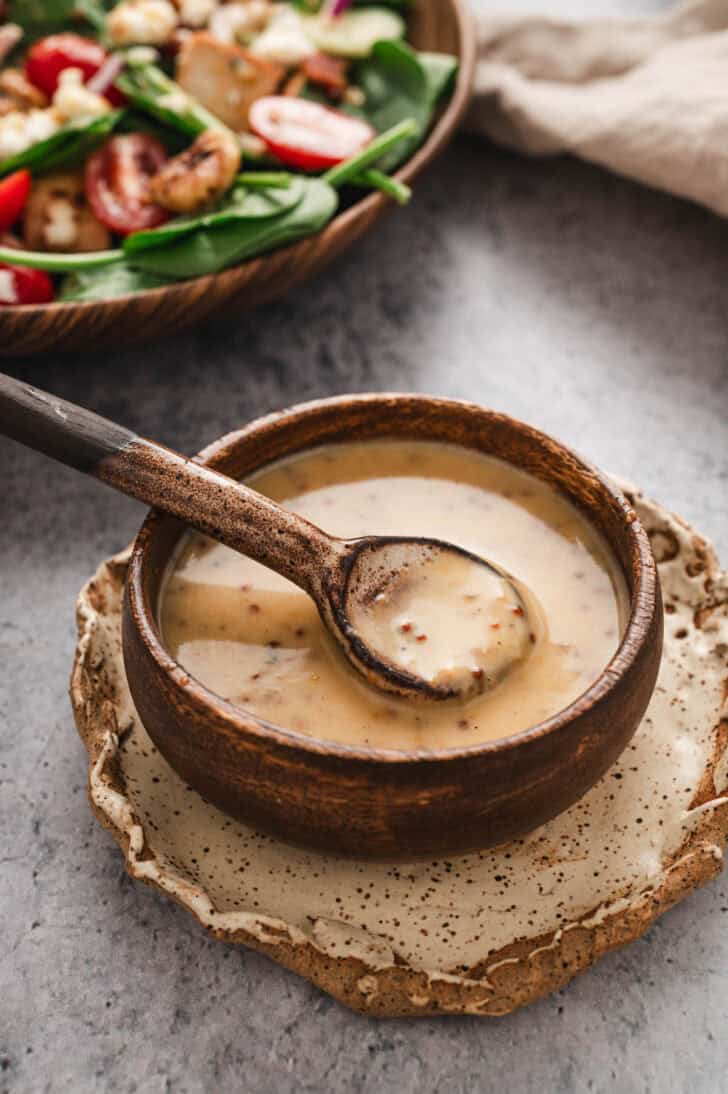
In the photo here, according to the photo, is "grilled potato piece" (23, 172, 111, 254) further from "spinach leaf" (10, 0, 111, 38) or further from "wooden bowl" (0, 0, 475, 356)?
"spinach leaf" (10, 0, 111, 38)

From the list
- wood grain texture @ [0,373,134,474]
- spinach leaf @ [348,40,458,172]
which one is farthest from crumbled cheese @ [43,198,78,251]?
wood grain texture @ [0,373,134,474]

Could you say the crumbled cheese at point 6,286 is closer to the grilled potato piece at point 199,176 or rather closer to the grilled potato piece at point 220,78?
the grilled potato piece at point 199,176

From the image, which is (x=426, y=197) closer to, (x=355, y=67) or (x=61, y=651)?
(x=355, y=67)

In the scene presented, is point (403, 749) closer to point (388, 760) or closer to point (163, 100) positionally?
point (388, 760)

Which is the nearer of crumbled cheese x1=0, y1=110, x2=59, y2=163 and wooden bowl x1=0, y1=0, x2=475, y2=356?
wooden bowl x1=0, y1=0, x2=475, y2=356

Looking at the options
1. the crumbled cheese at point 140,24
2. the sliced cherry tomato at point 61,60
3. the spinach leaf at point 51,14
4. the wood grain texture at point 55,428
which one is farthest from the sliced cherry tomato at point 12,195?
the wood grain texture at point 55,428

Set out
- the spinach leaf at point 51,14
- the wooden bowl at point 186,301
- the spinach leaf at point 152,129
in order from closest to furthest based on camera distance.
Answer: the wooden bowl at point 186,301 → the spinach leaf at point 152,129 → the spinach leaf at point 51,14

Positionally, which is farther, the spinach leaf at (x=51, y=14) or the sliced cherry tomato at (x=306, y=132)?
the spinach leaf at (x=51, y=14)
